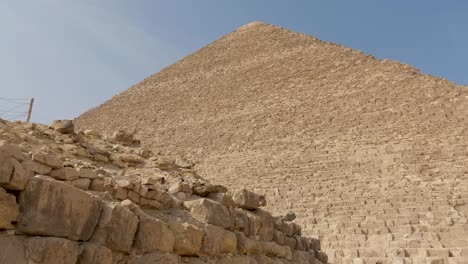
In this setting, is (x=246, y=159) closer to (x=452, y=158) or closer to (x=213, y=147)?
(x=213, y=147)

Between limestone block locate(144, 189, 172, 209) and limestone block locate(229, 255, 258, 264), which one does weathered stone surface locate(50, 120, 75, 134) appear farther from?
limestone block locate(229, 255, 258, 264)

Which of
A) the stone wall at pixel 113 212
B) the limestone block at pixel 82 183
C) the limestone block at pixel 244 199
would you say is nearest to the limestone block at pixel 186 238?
the stone wall at pixel 113 212

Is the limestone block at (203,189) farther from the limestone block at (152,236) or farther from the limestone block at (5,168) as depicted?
the limestone block at (5,168)

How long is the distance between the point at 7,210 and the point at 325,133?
53.6 ft

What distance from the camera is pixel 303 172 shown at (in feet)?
45.9

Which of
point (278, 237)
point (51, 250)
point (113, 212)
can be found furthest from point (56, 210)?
point (278, 237)

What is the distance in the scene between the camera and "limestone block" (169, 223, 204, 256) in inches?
92.5

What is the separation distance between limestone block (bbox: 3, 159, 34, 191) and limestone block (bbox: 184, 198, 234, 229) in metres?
1.15

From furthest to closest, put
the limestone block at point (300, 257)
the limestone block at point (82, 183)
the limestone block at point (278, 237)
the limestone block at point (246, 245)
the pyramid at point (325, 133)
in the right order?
the pyramid at point (325, 133) → the limestone block at point (300, 257) → the limestone block at point (278, 237) → the limestone block at point (246, 245) → the limestone block at point (82, 183)

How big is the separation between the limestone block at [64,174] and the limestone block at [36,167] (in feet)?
0.14

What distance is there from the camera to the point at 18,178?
166cm

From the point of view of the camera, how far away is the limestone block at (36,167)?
184 centimetres

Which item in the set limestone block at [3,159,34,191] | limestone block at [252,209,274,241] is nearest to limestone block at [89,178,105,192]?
limestone block at [3,159,34,191]

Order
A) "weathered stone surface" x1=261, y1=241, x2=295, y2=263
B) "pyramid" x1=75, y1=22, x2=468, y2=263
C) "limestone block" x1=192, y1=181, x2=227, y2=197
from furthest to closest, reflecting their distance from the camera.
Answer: "pyramid" x1=75, y1=22, x2=468, y2=263 < "weathered stone surface" x1=261, y1=241, x2=295, y2=263 < "limestone block" x1=192, y1=181, x2=227, y2=197
